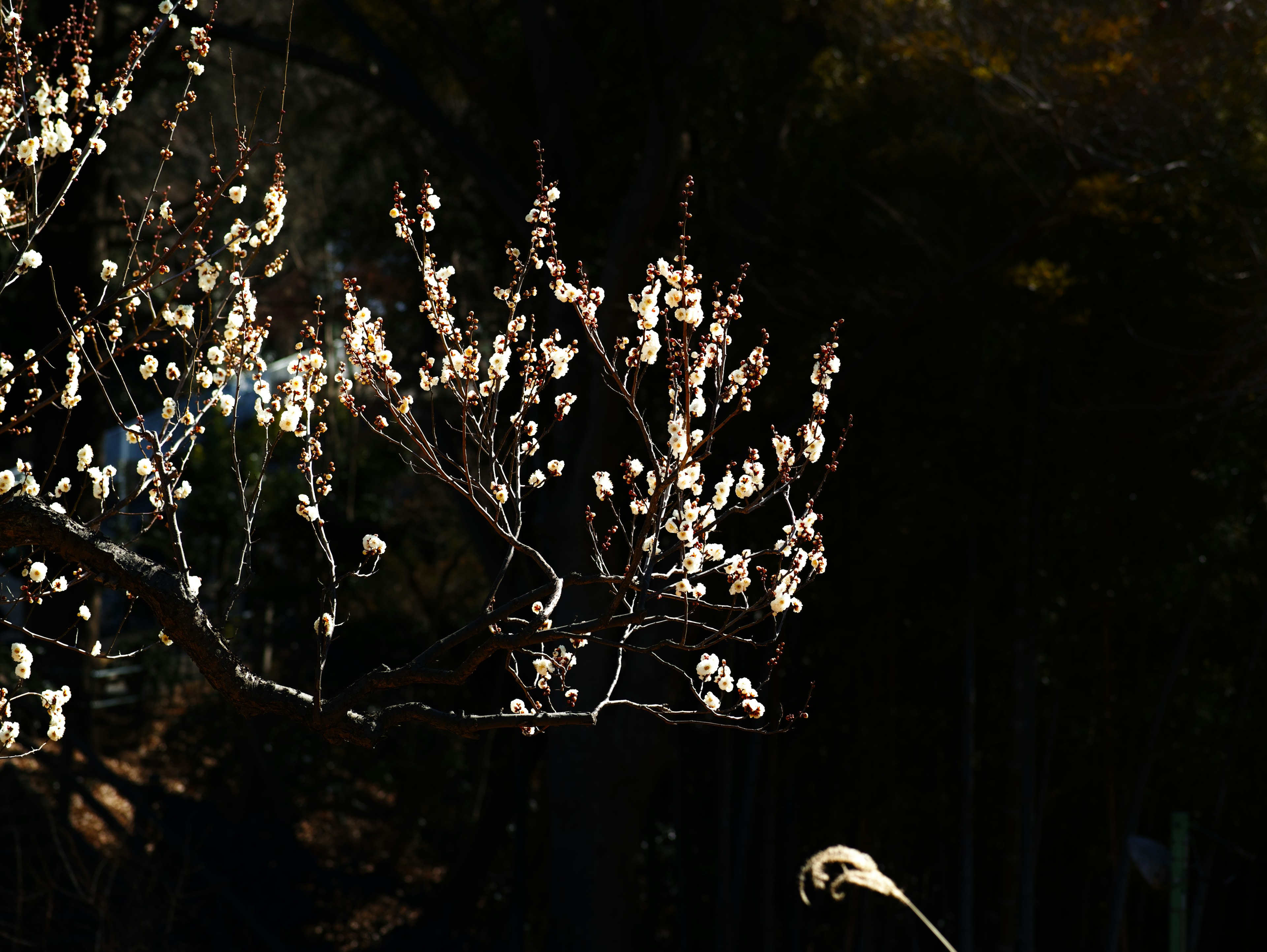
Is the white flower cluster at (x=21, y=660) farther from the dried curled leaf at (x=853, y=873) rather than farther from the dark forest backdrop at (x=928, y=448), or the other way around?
the dark forest backdrop at (x=928, y=448)

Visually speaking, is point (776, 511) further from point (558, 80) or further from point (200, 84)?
point (200, 84)

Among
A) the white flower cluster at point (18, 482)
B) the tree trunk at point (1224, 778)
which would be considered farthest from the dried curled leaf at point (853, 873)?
the tree trunk at point (1224, 778)

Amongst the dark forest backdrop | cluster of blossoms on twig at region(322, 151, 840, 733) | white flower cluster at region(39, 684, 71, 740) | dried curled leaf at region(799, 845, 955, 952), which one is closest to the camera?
cluster of blossoms on twig at region(322, 151, 840, 733)

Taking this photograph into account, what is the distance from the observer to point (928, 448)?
4.28 meters

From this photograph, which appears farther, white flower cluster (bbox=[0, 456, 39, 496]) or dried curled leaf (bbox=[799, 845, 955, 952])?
dried curled leaf (bbox=[799, 845, 955, 952])

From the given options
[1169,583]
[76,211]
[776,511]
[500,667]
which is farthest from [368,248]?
[1169,583]

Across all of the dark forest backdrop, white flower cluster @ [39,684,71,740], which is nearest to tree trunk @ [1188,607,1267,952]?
the dark forest backdrop

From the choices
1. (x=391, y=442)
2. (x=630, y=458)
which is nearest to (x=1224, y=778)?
(x=630, y=458)

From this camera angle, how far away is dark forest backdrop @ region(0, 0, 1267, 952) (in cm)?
393

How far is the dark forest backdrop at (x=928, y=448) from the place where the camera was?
12.9 ft

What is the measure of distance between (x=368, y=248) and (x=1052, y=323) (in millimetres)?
3248

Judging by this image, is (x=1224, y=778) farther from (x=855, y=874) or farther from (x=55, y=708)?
(x=55, y=708)

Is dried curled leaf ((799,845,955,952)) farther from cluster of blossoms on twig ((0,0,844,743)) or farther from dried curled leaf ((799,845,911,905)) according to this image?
cluster of blossoms on twig ((0,0,844,743))

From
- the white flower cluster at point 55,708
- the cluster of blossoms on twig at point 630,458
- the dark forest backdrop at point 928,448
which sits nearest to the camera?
the cluster of blossoms on twig at point 630,458
